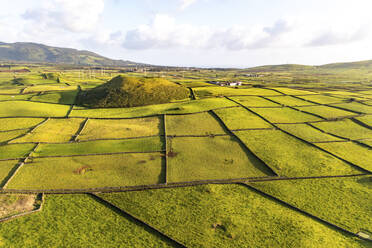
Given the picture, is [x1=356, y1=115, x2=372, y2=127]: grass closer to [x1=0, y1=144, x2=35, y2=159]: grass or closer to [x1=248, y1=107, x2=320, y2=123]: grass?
[x1=248, y1=107, x2=320, y2=123]: grass

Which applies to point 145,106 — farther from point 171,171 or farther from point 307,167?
point 307,167

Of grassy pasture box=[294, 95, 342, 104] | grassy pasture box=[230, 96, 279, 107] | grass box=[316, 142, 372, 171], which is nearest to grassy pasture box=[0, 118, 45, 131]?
grassy pasture box=[230, 96, 279, 107]

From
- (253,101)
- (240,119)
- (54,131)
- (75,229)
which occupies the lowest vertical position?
(75,229)

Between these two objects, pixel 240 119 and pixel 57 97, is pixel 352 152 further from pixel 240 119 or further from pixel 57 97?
pixel 57 97

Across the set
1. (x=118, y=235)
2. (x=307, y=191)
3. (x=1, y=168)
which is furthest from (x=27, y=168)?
(x=307, y=191)

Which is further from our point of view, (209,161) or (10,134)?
(10,134)

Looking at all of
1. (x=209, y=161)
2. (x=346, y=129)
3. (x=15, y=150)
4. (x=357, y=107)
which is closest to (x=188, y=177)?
(x=209, y=161)

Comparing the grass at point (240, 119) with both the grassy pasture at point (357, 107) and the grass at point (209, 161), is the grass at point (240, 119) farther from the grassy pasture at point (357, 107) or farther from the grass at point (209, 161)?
the grassy pasture at point (357, 107)
